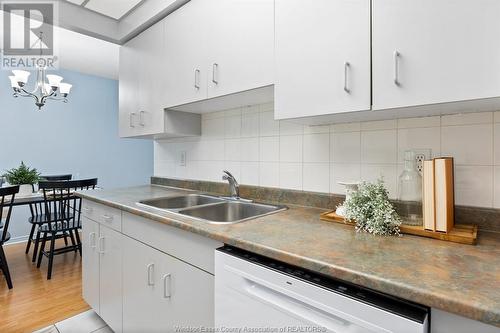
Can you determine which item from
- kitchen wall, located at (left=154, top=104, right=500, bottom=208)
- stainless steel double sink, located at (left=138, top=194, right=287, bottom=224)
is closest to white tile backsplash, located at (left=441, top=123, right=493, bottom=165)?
kitchen wall, located at (left=154, top=104, right=500, bottom=208)

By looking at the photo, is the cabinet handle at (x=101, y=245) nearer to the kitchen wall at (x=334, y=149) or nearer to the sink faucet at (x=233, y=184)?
the kitchen wall at (x=334, y=149)

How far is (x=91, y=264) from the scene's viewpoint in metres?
1.92

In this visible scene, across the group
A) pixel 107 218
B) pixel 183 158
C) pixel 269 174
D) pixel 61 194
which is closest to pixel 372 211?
pixel 269 174

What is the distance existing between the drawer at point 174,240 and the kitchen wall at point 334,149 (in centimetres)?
68

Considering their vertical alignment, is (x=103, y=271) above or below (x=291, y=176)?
below

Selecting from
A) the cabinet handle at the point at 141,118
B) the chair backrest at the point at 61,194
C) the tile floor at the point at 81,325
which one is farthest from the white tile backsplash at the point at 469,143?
the chair backrest at the point at 61,194

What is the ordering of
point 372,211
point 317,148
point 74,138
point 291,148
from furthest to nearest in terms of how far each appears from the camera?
1. point 74,138
2. point 291,148
3. point 317,148
4. point 372,211

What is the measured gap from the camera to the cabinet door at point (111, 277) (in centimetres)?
162

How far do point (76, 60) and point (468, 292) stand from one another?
13.9ft

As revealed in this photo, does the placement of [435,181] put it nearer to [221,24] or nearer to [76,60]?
[221,24]

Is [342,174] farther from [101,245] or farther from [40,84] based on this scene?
[40,84]

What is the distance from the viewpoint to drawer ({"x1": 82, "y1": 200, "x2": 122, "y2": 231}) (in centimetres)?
162

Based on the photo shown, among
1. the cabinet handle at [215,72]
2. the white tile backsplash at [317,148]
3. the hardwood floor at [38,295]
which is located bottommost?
the hardwood floor at [38,295]

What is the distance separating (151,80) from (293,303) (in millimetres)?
1804
